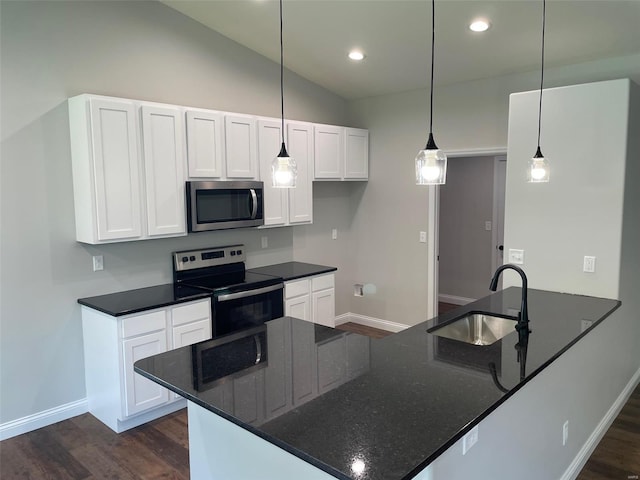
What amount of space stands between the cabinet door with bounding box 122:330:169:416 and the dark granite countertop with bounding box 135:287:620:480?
1175 millimetres

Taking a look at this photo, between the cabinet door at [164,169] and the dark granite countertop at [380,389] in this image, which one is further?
the cabinet door at [164,169]

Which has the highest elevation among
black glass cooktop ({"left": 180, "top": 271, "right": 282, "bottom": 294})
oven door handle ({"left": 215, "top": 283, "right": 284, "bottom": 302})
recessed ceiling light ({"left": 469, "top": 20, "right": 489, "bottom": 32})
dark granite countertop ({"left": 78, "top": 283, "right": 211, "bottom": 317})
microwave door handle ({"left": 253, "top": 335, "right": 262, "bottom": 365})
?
recessed ceiling light ({"left": 469, "top": 20, "right": 489, "bottom": 32})

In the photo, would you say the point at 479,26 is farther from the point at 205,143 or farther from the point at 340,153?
the point at 205,143

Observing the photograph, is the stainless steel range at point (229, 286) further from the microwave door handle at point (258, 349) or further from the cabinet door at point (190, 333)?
the microwave door handle at point (258, 349)

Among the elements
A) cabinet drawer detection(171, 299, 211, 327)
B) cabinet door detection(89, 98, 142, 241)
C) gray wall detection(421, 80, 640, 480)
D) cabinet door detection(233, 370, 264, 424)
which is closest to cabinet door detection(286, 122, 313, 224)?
cabinet drawer detection(171, 299, 211, 327)

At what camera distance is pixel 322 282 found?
4578mm

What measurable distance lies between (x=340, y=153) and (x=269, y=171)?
3.68ft

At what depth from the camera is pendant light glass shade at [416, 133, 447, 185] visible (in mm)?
1974

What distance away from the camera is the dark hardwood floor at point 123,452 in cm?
278

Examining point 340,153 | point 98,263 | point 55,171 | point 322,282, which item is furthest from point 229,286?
point 340,153

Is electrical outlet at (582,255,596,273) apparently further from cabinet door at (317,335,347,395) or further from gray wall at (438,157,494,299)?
gray wall at (438,157,494,299)

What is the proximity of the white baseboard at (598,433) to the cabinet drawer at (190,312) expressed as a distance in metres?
2.53

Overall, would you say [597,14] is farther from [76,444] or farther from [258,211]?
[76,444]

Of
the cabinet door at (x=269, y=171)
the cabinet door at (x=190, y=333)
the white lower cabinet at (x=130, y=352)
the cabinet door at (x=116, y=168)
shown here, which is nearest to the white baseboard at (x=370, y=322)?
the cabinet door at (x=269, y=171)
